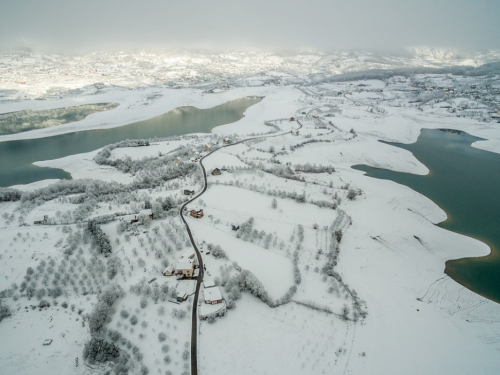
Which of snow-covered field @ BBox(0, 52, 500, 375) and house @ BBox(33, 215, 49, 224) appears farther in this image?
house @ BBox(33, 215, 49, 224)

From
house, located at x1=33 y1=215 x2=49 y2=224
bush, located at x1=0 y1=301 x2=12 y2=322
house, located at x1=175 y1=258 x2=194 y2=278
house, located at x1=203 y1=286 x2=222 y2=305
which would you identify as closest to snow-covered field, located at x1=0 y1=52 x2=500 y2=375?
bush, located at x1=0 y1=301 x2=12 y2=322

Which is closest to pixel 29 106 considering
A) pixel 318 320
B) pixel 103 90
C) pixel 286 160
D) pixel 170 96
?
pixel 103 90

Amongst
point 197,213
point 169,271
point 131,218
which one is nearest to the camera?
point 169,271

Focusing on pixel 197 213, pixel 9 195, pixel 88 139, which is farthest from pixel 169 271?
pixel 88 139

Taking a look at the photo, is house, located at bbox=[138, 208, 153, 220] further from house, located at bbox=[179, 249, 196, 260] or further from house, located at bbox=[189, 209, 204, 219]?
house, located at bbox=[179, 249, 196, 260]

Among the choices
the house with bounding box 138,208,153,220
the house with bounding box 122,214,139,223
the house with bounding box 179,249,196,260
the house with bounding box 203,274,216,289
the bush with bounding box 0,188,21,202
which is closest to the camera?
the house with bounding box 203,274,216,289

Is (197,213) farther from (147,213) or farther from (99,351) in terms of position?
(99,351)
